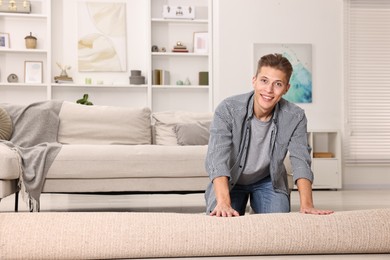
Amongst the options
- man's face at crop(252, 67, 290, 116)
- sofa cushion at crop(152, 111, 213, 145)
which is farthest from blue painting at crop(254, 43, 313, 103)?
man's face at crop(252, 67, 290, 116)

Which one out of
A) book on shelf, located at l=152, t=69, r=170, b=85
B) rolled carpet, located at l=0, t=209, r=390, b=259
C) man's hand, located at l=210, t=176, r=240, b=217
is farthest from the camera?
book on shelf, located at l=152, t=69, r=170, b=85

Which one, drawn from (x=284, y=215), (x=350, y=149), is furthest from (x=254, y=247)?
(x=350, y=149)

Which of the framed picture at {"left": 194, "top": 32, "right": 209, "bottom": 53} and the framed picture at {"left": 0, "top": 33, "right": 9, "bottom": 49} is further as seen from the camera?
the framed picture at {"left": 194, "top": 32, "right": 209, "bottom": 53}

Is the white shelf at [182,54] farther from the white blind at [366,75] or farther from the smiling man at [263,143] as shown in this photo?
the smiling man at [263,143]

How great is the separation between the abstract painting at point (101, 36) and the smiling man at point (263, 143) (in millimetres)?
5115

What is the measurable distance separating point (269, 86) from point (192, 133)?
274 centimetres

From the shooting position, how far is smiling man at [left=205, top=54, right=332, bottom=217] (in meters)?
2.04

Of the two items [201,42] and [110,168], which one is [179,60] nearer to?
[201,42]

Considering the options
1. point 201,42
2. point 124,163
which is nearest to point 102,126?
point 124,163

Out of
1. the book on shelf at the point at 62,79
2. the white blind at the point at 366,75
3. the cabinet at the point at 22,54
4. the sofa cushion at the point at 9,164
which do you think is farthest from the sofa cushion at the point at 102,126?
the white blind at the point at 366,75

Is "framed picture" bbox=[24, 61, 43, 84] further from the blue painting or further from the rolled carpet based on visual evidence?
the rolled carpet

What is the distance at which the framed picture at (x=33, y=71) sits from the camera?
7137 mm

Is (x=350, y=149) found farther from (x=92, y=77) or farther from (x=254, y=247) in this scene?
(x=254, y=247)

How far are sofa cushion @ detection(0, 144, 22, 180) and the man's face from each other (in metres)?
2.08
